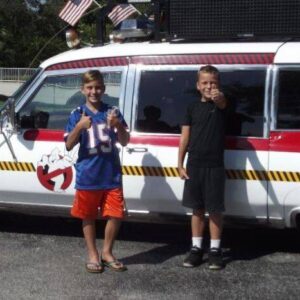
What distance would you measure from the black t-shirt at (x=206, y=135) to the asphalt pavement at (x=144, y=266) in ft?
2.97

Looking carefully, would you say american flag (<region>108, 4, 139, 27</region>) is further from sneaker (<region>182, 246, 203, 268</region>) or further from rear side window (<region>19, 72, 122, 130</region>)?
sneaker (<region>182, 246, 203, 268</region>)

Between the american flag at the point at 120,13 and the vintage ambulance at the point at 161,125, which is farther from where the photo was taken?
the american flag at the point at 120,13

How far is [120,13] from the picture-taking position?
7.30 m

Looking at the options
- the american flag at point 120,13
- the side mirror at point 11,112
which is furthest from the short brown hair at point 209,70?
the american flag at point 120,13

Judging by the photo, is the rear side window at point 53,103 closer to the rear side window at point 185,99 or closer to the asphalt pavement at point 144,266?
the rear side window at point 185,99

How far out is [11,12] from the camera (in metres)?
51.9

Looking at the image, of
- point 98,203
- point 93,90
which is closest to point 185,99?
point 93,90

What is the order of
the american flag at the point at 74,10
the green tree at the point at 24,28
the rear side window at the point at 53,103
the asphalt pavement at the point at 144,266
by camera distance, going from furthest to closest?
the green tree at the point at 24,28 → the american flag at the point at 74,10 → the rear side window at the point at 53,103 → the asphalt pavement at the point at 144,266

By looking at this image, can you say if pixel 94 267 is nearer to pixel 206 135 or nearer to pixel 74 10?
pixel 206 135

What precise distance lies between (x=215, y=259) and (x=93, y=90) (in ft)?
5.47

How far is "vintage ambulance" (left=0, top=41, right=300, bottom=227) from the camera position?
5582 millimetres

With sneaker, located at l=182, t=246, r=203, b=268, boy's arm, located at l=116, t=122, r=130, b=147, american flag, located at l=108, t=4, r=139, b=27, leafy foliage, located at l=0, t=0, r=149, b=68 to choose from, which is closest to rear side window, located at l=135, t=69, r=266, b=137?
boy's arm, located at l=116, t=122, r=130, b=147

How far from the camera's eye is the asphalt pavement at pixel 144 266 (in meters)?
Answer: 5.13

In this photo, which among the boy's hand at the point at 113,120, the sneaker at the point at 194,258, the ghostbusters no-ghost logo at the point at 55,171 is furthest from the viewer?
the ghostbusters no-ghost logo at the point at 55,171
